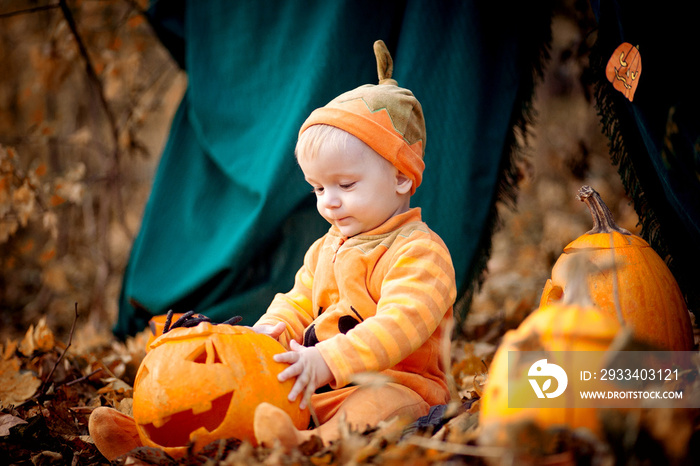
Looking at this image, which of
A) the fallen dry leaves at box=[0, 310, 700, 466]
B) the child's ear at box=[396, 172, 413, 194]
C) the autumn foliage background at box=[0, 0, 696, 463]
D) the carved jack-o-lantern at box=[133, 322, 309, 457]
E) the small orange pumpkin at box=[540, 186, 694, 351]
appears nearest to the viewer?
the fallen dry leaves at box=[0, 310, 700, 466]

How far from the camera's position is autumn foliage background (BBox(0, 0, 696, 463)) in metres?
2.19

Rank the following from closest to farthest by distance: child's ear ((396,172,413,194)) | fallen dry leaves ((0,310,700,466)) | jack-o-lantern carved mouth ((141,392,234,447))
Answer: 1. fallen dry leaves ((0,310,700,466))
2. jack-o-lantern carved mouth ((141,392,234,447))
3. child's ear ((396,172,413,194))

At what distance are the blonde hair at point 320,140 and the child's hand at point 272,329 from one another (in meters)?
0.45

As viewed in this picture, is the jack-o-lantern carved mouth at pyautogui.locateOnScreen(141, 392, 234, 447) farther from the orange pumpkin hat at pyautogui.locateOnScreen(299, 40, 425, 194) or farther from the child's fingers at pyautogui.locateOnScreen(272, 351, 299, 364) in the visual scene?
the orange pumpkin hat at pyautogui.locateOnScreen(299, 40, 425, 194)

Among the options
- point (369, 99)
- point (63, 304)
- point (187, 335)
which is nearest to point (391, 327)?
point (187, 335)

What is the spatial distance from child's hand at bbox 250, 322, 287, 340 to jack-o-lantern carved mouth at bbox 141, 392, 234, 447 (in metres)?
0.23

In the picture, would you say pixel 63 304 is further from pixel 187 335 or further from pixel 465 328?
pixel 187 335

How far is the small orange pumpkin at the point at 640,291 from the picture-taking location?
146 cm

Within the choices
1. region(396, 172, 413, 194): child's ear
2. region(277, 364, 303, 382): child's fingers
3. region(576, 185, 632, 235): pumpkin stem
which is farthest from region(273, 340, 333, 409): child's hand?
region(576, 185, 632, 235): pumpkin stem

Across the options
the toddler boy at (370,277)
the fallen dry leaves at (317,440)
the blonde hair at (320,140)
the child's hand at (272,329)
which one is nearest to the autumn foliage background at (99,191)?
the fallen dry leaves at (317,440)

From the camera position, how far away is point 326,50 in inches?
89.4

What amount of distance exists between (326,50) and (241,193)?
70cm

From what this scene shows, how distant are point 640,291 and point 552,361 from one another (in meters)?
0.59

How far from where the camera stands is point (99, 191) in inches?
152
